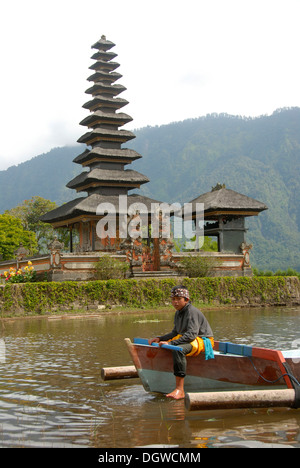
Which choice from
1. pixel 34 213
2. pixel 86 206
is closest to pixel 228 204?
pixel 86 206

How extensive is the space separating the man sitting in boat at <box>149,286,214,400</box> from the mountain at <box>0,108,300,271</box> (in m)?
106

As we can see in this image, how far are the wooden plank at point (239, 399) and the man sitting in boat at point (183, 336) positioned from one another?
3.13 feet

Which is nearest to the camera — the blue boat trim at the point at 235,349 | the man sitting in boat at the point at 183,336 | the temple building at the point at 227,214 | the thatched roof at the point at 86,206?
the blue boat trim at the point at 235,349

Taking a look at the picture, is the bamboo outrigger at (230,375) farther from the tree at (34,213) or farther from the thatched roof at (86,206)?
the tree at (34,213)

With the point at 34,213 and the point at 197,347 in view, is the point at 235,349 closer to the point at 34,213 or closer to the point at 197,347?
Result: the point at 197,347

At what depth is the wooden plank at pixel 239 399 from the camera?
652 cm

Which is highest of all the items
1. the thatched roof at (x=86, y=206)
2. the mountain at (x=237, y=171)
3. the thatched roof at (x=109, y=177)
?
the mountain at (x=237, y=171)

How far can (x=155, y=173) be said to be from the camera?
177750mm

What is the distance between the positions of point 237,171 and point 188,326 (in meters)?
145

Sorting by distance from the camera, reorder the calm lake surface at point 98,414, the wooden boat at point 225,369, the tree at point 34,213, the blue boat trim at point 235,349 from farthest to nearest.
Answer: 1. the tree at point 34,213
2. the blue boat trim at point 235,349
3. the wooden boat at point 225,369
4. the calm lake surface at point 98,414

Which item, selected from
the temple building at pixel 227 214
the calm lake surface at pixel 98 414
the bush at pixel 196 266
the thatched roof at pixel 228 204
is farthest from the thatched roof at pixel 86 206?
the calm lake surface at pixel 98 414

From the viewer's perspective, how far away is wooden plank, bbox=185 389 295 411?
21.4ft

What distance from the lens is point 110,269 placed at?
29.2 meters

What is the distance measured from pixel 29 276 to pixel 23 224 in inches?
1102
